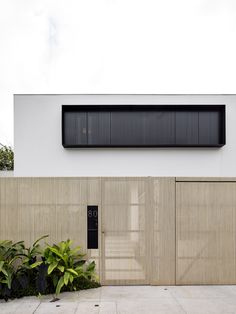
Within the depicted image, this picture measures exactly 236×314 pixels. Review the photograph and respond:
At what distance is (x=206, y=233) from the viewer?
15.2 feet

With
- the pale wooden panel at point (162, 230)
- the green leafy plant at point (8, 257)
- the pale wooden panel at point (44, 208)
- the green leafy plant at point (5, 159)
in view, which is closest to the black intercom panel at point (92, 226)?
the pale wooden panel at point (44, 208)

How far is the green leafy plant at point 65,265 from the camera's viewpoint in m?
4.01

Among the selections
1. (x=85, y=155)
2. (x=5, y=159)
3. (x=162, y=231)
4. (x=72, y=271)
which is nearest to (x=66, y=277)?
(x=72, y=271)

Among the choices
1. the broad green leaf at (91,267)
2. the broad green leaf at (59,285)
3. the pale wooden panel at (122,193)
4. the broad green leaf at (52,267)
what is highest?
the pale wooden panel at (122,193)

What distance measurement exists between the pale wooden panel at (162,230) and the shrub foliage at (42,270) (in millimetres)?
1055

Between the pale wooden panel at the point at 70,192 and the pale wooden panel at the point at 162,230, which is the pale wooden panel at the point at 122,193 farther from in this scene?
the pale wooden panel at the point at 70,192

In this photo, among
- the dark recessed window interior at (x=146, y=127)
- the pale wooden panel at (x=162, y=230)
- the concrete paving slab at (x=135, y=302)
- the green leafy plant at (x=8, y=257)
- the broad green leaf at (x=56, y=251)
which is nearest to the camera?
the concrete paving slab at (x=135, y=302)

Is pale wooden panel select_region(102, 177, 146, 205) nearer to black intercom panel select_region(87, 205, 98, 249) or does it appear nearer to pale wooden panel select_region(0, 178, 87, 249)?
black intercom panel select_region(87, 205, 98, 249)

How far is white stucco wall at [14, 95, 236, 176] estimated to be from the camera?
7738 millimetres
